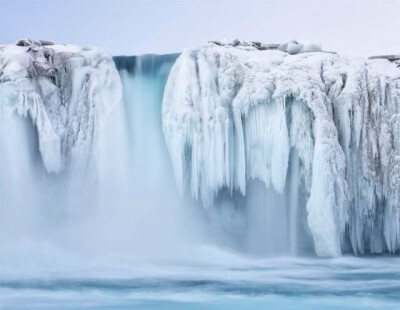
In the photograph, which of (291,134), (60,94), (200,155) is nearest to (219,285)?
(200,155)

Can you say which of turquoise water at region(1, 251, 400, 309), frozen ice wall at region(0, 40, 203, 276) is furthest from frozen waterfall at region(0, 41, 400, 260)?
turquoise water at region(1, 251, 400, 309)

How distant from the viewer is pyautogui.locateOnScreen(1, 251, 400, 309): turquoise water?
12.1m

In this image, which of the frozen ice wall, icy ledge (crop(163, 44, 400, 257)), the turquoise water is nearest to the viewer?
the turquoise water

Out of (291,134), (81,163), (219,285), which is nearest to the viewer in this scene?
(219,285)

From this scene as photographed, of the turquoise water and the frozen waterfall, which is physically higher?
the frozen waterfall

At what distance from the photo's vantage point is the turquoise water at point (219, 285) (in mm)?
12086

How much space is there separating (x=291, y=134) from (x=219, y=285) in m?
3.22

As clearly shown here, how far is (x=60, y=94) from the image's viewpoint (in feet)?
50.5

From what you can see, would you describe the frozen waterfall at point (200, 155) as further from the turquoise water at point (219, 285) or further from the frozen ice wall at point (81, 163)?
the turquoise water at point (219, 285)

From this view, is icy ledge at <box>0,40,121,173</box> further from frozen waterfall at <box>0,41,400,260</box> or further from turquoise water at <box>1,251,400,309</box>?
turquoise water at <box>1,251,400,309</box>

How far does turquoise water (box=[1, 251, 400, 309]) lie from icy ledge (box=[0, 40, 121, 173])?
7.31ft

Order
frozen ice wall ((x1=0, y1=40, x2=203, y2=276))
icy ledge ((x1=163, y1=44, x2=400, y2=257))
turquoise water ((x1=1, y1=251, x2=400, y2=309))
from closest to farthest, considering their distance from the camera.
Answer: turquoise water ((x1=1, y1=251, x2=400, y2=309))
icy ledge ((x1=163, y1=44, x2=400, y2=257))
frozen ice wall ((x1=0, y1=40, x2=203, y2=276))

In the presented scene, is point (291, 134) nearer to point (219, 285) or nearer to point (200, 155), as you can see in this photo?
point (200, 155)

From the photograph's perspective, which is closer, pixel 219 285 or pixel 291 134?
pixel 219 285
